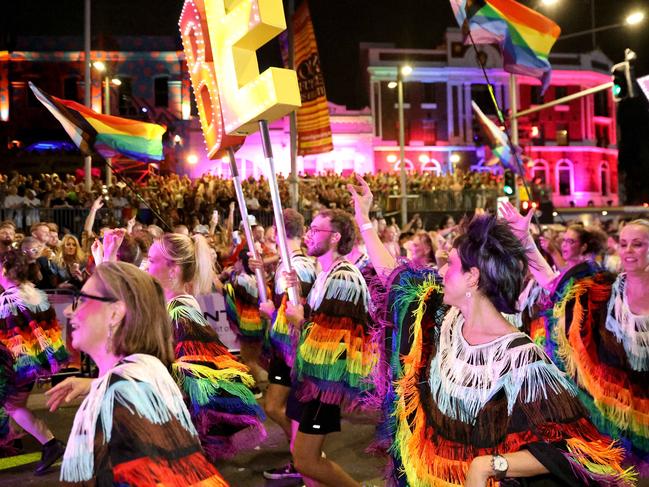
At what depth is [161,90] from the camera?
3778 cm

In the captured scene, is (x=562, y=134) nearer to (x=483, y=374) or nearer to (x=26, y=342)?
(x=26, y=342)

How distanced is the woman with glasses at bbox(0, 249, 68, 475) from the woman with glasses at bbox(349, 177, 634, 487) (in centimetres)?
406

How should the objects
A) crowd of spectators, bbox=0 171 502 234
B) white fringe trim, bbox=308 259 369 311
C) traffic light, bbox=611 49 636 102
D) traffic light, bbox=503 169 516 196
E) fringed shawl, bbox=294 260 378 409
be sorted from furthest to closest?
traffic light, bbox=503 169 516 196
crowd of spectators, bbox=0 171 502 234
traffic light, bbox=611 49 636 102
white fringe trim, bbox=308 259 369 311
fringed shawl, bbox=294 260 378 409

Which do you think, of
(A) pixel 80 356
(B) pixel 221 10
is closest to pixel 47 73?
(A) pixel 80 356

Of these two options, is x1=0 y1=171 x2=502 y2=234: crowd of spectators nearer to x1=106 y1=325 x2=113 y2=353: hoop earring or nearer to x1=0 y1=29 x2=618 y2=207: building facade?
x1=0 y1=29 x2=618 y2=207: building facade

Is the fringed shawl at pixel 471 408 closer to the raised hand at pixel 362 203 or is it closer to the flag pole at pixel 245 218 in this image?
the raised hand at pixel 362 203

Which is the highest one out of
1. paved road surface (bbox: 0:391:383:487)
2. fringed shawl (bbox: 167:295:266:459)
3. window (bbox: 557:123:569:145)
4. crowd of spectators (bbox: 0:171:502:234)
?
window (bbox: 557:123:569:145)

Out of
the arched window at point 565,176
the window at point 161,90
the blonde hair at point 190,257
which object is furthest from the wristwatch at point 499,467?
the arched window at point 565,176

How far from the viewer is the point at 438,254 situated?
27.7 feet

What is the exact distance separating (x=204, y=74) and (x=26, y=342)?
11.0ft

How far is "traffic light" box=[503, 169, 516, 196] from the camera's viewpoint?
53.8ft

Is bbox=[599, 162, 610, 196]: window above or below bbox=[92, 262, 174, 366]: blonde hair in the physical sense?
above

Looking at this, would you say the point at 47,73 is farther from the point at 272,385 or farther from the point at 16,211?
the point at 272,385

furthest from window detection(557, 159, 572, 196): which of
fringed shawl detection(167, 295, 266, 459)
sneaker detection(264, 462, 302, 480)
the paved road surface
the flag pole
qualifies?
fringed shawl detection(167, 295, 266, 459)
